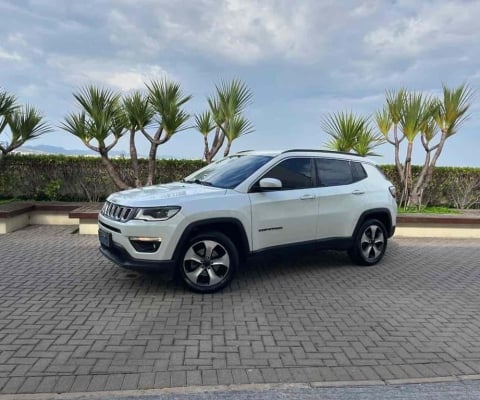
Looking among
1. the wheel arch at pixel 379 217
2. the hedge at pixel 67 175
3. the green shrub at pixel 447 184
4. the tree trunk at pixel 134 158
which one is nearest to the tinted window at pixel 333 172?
the wheel arch at pixel 379 217

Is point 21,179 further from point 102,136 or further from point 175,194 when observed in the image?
point 175,194

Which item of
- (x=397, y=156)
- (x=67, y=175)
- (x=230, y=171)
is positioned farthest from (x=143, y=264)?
(x=397, y=156)

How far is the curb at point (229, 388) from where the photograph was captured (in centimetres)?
278

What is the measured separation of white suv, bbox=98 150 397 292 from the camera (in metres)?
4.62

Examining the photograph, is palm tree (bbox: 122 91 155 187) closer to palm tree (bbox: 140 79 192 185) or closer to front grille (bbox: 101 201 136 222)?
palm tree (bbox: 140 79 192 185)

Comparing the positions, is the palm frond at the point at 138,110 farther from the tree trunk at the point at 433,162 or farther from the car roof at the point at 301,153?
the tree trunk at the point at 433,162

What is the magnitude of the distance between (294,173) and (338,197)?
820 mm

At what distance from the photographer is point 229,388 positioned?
2.94 metres

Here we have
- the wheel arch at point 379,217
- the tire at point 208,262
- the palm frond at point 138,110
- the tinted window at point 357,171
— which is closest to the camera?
the tire at point 208,262

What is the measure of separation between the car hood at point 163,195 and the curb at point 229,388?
220cm

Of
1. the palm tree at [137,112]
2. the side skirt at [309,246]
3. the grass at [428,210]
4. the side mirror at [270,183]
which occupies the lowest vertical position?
the grass at [428,210]

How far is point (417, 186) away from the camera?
34.8ft

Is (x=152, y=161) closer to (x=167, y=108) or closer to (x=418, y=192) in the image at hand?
(x=167, y=108)

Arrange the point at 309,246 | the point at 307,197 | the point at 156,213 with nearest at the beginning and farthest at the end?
the point at 156,213 < the point at 307,197 < the point at 309,246
